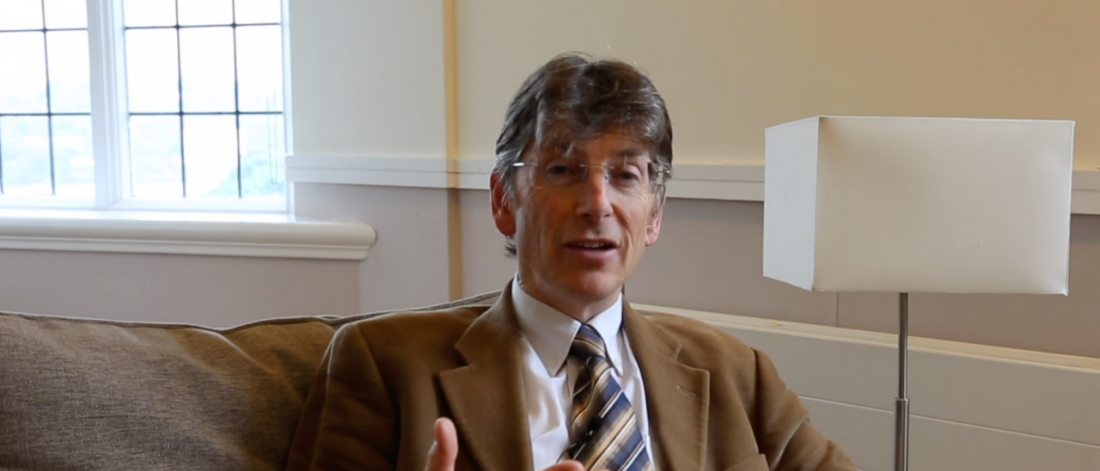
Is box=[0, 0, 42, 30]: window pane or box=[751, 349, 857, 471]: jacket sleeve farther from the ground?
box=[0, 0, 42, 30]: window pane

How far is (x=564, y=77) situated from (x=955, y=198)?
55cm

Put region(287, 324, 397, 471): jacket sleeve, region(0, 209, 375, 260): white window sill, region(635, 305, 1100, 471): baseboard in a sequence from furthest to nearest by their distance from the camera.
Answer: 1. region(0, 209, 375, 260): white window sill
2. region(635, 305, 1100, 471): baseboard
3. region(287, 324, 397, 471): jacket sleeve

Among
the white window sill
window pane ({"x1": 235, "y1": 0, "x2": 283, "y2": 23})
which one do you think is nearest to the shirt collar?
the white window sill

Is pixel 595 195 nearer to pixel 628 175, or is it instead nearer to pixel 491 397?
pixel 628 175

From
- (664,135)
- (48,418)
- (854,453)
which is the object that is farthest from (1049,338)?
(48,418)

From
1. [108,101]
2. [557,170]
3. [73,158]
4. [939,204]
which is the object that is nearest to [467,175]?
[557,170]

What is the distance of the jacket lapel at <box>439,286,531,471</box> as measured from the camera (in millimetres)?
1130

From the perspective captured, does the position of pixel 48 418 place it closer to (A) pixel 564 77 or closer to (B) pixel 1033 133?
(A) pixel 564 77

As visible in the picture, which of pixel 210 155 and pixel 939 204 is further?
pixel 210 155

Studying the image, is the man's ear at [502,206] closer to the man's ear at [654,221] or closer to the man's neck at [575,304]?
the man's neck at [575,304]

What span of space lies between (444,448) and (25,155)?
2.85 meters

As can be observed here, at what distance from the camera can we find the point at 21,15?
3.01m

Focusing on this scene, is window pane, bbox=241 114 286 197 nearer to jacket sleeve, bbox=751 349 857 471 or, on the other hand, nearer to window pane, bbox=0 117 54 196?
window pane, bbox=0 117 54 196

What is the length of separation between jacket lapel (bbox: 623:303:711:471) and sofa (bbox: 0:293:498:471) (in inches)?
18.8
